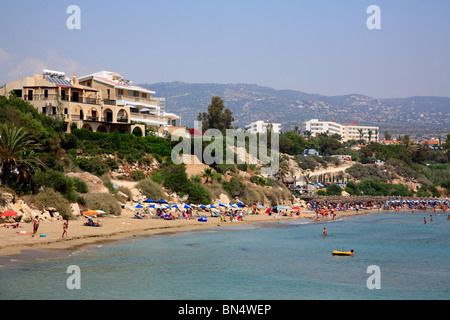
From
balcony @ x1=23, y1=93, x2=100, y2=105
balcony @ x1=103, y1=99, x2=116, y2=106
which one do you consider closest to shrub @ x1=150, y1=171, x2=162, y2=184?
balcony @ x1=103, y1=99, x2=116, y2=106

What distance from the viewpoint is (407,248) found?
34.6 metres

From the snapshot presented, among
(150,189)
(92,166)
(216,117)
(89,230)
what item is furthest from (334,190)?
(89,230)

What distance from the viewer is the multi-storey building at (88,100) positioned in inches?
1957

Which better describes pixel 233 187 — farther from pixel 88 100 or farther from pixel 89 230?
pixel 89 230

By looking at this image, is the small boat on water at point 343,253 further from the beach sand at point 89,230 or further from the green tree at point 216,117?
the green tree at point 216,117

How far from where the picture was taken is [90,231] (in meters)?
30.3

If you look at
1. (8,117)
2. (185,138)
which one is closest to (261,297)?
(8,117)

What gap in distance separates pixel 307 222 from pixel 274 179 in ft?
58.7

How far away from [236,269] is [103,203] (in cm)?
1559

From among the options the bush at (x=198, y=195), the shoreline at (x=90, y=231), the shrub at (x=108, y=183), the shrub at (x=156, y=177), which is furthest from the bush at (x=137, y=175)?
the shoreline at (x=90, y=231)

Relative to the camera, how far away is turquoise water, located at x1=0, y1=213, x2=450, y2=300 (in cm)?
1928

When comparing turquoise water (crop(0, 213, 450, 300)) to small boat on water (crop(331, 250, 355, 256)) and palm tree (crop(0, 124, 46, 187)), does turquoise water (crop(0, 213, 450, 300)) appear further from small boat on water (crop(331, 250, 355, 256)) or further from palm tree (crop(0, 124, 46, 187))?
palm tree (crop(0, 124, 46, 187))

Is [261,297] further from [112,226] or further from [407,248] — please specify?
[407,248]
